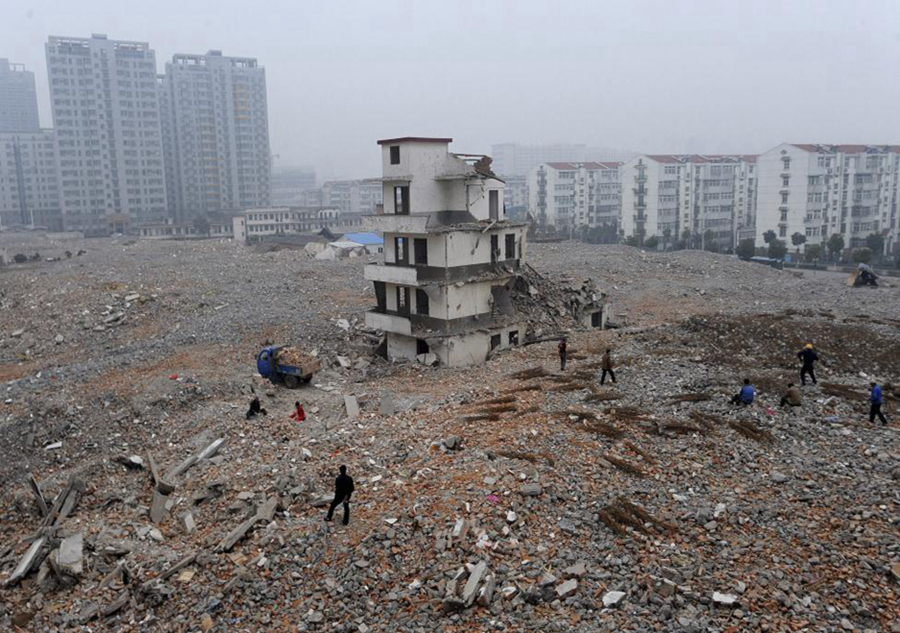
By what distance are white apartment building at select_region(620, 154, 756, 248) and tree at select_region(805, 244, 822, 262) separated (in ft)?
50.7

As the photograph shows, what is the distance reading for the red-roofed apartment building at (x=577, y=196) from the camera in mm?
94938

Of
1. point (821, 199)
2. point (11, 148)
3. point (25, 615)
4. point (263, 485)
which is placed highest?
point (11, 148)

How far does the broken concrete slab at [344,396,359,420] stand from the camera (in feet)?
64.8

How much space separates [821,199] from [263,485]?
6580 centimetres

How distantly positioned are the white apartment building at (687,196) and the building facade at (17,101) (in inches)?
5454

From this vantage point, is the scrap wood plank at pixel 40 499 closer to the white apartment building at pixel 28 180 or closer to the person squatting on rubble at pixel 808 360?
the person squatting on rubble at pixel 808 360

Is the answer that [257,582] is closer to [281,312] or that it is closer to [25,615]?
[25,615]

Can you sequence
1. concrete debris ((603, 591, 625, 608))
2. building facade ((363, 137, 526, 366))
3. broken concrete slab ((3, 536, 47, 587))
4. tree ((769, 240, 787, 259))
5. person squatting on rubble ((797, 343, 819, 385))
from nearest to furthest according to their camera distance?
concrete debris ((603, 591, 625, 608)) < broken concrete slab ((3, 536, 47, 587)) < person squatting on rubble ((797, 343, 819, 385)) < building facade ((363, 137, 526, 366)) < tree ((769, 240, 787, 259))

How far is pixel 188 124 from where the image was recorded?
118938 mm

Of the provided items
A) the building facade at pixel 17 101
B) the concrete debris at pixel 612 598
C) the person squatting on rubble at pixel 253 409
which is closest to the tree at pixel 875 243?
the person squatting on rubble at pixel 253 409

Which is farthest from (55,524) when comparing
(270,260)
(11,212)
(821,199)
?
(11,212)

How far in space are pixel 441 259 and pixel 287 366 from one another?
6.84 m

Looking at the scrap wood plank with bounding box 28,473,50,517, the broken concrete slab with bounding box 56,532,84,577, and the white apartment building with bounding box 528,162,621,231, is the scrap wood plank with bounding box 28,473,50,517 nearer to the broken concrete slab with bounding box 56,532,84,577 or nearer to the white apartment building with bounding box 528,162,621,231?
the broken concrete slab with bounding box 56,532,84,577

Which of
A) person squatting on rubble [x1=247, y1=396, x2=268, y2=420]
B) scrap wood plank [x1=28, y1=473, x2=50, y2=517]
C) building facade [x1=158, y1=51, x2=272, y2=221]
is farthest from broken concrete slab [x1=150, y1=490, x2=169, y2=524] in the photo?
building facade [x1=158, y1=51, x2=272, y2=221]
